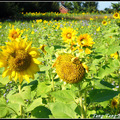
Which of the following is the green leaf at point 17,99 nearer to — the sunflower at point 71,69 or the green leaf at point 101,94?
the sunflower at point 71,69

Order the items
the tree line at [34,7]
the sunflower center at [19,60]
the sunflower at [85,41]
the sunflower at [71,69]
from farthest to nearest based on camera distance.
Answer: the tree line at [34,7]
the sunflower at [85,41]
the sunflower center at [19,60]
the sunflower at [71,69]

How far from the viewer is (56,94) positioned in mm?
874

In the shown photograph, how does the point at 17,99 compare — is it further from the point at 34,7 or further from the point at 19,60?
the point at 34,7

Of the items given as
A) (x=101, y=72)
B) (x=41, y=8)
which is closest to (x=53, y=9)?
(x=41, y=8)

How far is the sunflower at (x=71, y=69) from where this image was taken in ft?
2.63

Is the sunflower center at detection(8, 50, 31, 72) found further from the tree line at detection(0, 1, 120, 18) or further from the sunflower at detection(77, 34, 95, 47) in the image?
the tree line at detection(0, 1, 120, 18)

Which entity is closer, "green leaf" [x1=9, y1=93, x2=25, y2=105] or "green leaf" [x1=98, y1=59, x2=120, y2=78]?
"green leaf" [x1=9, y1=93, x2=25, y2=105]

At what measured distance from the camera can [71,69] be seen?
81cm

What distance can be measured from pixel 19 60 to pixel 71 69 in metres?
0.31

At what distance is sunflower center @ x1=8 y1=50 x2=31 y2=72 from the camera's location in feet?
2.98

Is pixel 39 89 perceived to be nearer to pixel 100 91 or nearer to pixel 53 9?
pixel 100 91

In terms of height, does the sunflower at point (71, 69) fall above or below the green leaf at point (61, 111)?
above

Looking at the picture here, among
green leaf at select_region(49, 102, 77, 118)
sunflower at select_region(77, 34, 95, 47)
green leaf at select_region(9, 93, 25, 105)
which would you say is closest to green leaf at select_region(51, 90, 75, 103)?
green leaf at select_region(49, 102, 77, 118)

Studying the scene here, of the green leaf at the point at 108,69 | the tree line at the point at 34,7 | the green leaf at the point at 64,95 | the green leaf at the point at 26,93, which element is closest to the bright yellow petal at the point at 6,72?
the green leaf at the point at 26,93
